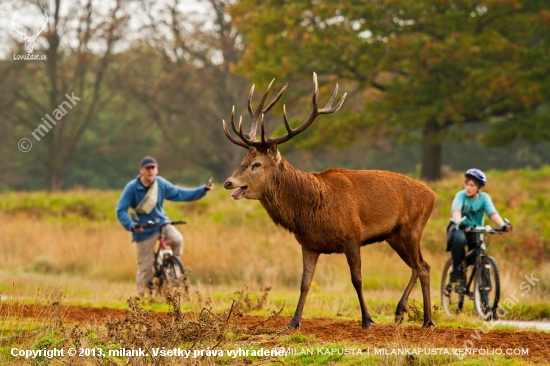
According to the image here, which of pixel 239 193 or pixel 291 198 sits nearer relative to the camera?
pixel 239 193

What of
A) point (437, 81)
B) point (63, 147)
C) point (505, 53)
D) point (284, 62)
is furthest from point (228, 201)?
point (63, 147)

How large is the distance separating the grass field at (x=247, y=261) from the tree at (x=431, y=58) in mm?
2926

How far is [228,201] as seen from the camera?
25719 millimetres

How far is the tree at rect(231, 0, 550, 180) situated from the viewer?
2614cm

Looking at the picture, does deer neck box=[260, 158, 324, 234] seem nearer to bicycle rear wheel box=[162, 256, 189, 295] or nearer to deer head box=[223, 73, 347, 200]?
deer head box=[223, 73, 347, 200]

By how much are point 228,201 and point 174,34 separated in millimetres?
15360

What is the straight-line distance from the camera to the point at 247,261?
17.3 metres

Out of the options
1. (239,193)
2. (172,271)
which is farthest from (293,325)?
(172,271)

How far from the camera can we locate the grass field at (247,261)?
38.8ft

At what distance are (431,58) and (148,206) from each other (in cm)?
1639

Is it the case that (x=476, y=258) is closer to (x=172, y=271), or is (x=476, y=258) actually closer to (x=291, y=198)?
(x=291, y=198)

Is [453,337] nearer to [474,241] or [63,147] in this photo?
[474,241]

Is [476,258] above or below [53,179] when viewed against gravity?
below

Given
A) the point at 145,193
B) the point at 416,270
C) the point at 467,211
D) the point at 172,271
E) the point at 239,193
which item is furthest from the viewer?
the point at 145,193
